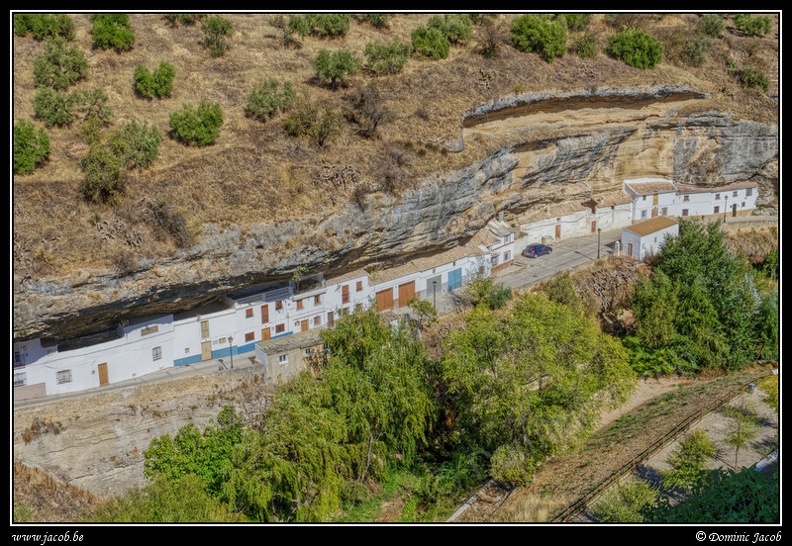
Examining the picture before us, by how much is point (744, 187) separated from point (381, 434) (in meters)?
36.7

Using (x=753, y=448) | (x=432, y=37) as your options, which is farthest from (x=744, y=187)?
(x=753, y=448)

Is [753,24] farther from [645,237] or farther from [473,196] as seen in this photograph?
[473,196]

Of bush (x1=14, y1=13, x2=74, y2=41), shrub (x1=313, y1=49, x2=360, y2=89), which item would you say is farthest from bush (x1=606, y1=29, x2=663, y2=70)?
bush (x1=14, y1=13, x2=74, y2=41)

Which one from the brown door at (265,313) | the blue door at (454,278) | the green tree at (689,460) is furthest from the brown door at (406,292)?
the green tree at (689,460)

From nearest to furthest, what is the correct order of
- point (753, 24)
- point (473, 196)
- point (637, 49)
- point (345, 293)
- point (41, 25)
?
point (345, 293)
point (473, 196)
point (41, 25)
point (637, 49)
point (753, 24)

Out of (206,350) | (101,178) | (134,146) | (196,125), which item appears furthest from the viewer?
(196,125)

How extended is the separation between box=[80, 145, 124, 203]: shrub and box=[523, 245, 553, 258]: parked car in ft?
83.9

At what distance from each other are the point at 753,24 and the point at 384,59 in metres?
35.5

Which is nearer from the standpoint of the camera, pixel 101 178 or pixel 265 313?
pixel 101 178

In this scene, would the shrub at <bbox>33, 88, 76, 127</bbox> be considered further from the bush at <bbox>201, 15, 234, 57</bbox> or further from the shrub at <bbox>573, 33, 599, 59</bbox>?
the shrub at <bbox>573, 33, 599, 59</bbox>

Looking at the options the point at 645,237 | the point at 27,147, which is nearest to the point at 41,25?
the point at 27,147

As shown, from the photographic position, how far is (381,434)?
31812 mm

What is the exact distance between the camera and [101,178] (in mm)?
35156

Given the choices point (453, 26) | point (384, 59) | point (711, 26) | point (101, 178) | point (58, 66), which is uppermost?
point (453, 26)
